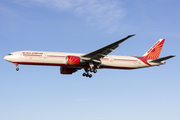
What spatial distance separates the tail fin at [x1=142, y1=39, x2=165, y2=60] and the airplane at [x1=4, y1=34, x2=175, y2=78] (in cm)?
118

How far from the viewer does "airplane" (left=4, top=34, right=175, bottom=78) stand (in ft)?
127

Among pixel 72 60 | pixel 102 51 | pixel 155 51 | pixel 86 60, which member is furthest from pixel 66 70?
pixel 155 51

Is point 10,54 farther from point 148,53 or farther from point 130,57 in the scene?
point 148,53

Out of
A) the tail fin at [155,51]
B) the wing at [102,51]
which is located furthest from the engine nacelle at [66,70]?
the tail fin at [155,51]

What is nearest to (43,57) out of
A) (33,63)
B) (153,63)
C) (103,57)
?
(33,63)

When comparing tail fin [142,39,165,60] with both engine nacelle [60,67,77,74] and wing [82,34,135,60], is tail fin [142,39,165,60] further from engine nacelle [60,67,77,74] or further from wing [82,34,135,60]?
→ engine nacelle [60,67,77,74]

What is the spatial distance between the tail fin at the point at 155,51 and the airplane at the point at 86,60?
46.5 inches

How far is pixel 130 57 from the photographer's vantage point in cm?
4434

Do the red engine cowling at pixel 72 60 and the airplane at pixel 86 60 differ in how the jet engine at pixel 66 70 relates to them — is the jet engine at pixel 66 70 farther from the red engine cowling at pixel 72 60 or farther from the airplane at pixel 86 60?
the red engine cowling at pixel 72 60

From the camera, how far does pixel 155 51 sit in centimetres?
4662

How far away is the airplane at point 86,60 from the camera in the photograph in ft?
127

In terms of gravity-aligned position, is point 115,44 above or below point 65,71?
above

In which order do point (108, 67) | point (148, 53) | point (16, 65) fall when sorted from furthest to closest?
point (148, 53), point (108, 67), point (16, 65)

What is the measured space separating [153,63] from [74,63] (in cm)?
1461
